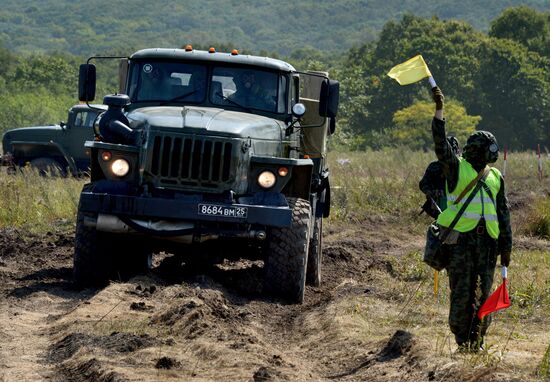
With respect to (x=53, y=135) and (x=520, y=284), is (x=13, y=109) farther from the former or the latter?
(x=520, y=284)

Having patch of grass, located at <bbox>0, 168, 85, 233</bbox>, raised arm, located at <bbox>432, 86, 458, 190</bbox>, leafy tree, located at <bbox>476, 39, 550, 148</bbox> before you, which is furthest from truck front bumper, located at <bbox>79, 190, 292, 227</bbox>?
leafy tree, located at <bbox>476, 39, 550, 148</bbox>

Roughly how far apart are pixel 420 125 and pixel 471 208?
4766cm

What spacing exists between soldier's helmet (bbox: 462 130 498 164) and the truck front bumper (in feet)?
8.36

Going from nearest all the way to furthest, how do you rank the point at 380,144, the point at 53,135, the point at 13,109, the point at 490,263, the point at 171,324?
the point at 490,263, the point at 171,324, the point at 53,135, the point at 13,109, the point at 380,144

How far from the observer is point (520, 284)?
42.6 ft

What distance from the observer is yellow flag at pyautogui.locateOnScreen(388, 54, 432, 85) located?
373 inches

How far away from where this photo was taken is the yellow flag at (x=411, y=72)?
948 centimetres

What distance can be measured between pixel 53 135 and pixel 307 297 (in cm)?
1575

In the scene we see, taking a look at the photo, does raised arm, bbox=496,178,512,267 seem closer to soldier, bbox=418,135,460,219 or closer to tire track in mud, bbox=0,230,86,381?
soldier, bbox=418,135,460,219

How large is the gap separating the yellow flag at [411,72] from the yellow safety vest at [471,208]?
0.85 m

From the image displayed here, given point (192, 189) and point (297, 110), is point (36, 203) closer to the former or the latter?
point (297, 110)

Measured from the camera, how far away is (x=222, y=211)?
36.5 ft

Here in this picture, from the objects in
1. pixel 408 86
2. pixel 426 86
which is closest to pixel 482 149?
pixel 408 86

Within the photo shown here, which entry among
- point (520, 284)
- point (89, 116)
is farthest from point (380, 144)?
point (520, 284)
